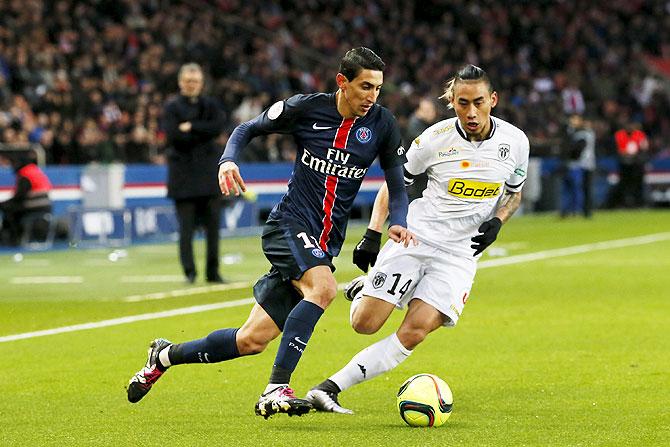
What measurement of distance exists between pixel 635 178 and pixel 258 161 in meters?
11.9

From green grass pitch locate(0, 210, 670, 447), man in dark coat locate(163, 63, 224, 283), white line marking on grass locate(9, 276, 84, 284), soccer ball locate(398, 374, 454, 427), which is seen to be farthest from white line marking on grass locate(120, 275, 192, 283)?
soccer ball locate(398, 374, 454, 427)

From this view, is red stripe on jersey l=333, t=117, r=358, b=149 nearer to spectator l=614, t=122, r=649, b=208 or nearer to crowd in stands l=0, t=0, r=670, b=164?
crowd in stands l=0, t=0, r=670, b=164

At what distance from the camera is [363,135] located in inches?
308

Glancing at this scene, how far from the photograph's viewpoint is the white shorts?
317 inches

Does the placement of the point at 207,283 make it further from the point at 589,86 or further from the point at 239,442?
the point at 589,86

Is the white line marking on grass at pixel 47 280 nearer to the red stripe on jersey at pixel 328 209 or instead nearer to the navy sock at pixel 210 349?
the navy sock at pixel 210 349

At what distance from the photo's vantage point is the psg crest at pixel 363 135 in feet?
25.7

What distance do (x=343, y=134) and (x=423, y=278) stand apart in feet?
3.33

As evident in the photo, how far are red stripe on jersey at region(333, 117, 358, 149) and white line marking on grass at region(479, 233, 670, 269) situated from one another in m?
10.7

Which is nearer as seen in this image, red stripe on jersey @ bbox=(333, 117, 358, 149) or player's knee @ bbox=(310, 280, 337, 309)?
player's knee @ bbox=(310, 280, 337, 309)

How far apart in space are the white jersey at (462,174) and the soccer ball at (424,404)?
105 cm

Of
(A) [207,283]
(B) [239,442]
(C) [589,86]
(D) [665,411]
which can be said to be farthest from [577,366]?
(C) [589,86]

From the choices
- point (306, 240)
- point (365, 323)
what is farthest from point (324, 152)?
point (365, 323)

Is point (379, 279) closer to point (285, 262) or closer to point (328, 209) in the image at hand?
point (328, 209)
